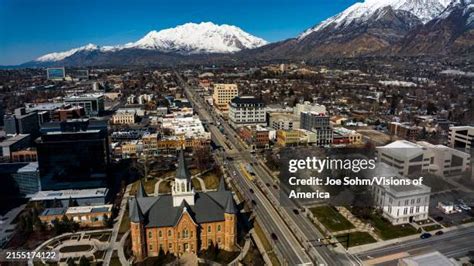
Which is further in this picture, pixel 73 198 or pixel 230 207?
pixel 73 198

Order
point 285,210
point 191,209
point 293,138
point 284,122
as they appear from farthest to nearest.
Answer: point 284,122
point 293,138
point 285,210
point 191,209

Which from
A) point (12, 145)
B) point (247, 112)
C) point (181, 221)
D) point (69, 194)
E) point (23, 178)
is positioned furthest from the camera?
point (247, 112)

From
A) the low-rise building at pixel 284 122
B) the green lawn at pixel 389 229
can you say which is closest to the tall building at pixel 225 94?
the low-rise building at pixel 284 122

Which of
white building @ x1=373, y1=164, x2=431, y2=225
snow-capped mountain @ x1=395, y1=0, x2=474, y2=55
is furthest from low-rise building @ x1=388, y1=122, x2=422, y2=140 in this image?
snow-capped mountain @ x1=395, y1=0, x2=474, y2=55

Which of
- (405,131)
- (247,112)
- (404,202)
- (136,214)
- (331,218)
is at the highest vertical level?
(247,112)

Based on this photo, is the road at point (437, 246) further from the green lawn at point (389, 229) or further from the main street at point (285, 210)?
the main street at point (285, 210)

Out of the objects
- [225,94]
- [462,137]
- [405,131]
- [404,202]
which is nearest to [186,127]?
[225,94]

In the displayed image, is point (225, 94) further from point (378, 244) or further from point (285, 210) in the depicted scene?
point (378, 244)

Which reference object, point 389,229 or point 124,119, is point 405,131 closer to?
point 389,229

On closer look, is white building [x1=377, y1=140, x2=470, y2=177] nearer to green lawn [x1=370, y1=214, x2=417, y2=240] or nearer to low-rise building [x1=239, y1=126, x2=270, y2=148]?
green lawn [x1=370, y1=214, x2=417, y2=240]

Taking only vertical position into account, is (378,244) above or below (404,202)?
below
